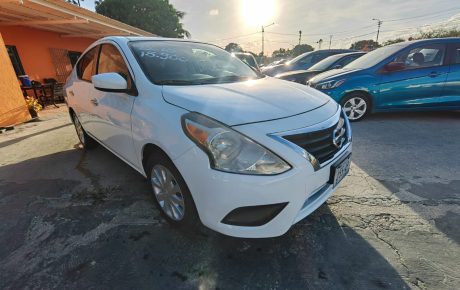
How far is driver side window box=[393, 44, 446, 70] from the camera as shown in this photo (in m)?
4.72

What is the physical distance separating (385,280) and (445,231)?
0.84 m

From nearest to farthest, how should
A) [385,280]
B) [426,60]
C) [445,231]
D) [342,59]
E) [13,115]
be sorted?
[385,280] < [445,231] < [426,60] < [13,115] < [342,59]

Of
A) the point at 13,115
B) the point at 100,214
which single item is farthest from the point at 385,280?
the point at 13,115

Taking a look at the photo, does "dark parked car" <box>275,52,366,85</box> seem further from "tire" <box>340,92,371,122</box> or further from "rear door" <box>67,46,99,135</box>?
"rear door" <box>67,46,99,135</box>

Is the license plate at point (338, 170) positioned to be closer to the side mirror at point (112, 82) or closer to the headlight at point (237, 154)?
the headlight at point (237, 154)

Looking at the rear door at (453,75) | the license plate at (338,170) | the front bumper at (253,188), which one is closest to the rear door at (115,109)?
the front bumper at (253,188)

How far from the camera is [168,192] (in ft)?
6.70

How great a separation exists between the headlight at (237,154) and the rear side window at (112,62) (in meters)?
1.10

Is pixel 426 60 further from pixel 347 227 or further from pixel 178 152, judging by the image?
pixel 178 152

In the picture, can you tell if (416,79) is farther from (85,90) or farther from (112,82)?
(85,90)

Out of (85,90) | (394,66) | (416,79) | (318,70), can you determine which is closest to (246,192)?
(85,90)

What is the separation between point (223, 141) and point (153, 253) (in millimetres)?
1037

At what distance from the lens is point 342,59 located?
7.38 m

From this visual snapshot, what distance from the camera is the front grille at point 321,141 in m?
1.66
